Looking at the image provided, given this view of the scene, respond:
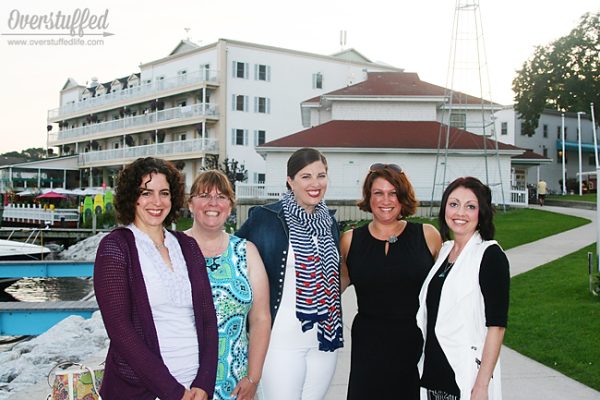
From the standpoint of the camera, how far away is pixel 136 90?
2242 inches

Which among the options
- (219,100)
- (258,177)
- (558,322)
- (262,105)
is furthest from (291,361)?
(262,105)

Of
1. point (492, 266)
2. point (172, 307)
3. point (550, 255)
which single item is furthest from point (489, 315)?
point (550, 255)

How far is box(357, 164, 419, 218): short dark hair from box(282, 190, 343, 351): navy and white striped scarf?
48 centimetres

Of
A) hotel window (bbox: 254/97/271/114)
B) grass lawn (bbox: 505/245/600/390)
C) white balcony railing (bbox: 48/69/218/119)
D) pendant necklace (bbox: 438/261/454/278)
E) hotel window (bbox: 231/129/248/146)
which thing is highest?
white balcony railing (bbox: 48/69/218/119)

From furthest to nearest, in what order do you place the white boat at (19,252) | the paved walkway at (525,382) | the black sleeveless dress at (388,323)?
the white boat at (19,252) → the paved walkway at (525,382) → the black sleeveless dress at (388,323)

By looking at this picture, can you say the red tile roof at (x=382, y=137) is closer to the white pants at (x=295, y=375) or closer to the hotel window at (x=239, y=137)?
the hotel window at (x=239, y=137)

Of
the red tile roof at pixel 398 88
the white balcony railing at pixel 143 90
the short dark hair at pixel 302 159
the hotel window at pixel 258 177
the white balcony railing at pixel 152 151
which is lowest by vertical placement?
the short dark hair at pixel 302 159

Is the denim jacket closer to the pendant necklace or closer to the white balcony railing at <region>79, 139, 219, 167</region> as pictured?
the pendant necklace

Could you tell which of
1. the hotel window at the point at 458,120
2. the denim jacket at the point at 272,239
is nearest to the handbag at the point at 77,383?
the denim jacket at the point at 272,239

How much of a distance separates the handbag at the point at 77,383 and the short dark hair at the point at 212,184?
3.91 ft

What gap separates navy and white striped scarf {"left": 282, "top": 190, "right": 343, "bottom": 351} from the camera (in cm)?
388

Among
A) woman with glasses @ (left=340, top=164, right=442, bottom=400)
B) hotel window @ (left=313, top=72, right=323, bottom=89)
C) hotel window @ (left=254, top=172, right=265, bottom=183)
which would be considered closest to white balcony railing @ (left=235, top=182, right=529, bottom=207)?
hotel window @ (left=254, top=172, right=265, bottom=183)

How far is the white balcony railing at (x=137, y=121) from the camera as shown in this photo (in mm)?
49312

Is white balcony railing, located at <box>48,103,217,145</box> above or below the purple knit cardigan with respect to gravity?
above
